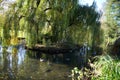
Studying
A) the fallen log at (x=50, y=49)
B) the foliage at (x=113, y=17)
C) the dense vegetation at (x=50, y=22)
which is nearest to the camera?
the dense vegetation at (x=50, y=22)

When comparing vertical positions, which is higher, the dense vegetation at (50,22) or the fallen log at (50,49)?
the dense vegetation at (50,22)

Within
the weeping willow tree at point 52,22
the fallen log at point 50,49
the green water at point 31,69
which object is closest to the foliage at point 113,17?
the weeping willow tree at point 52,22

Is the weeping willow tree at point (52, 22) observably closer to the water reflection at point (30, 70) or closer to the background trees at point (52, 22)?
the background trees at point (52, 22)

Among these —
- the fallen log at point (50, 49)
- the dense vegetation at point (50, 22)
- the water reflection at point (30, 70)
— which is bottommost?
the water reflection at point (30, 70)

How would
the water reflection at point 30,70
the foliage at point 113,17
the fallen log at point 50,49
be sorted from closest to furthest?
1. the water reflection at point 30,70
2. the fallen log at point 50,49
3. the foliage at point 113,17

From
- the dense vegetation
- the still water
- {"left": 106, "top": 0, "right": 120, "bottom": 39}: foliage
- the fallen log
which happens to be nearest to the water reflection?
the still water

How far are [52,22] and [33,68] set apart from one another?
607 centimetres

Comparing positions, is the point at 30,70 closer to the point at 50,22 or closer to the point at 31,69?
the point at 31,69

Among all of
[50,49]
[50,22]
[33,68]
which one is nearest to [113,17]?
[50,22]

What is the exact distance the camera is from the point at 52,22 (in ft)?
60.6

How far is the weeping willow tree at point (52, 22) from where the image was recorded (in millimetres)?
17281

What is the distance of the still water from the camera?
1133 centimetres

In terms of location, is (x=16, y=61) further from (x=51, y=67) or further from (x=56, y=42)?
(x=56, y=42)

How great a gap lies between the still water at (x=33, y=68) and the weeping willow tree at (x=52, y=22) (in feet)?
5.83
